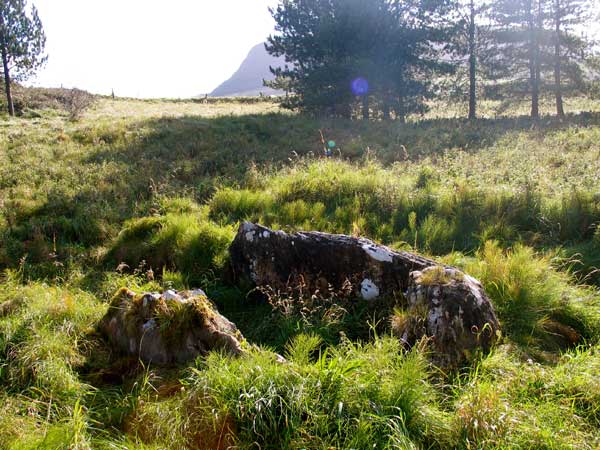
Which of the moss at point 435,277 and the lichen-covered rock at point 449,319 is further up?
the moss at point 435,277

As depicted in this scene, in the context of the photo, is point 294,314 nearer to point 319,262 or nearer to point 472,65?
point 319,262

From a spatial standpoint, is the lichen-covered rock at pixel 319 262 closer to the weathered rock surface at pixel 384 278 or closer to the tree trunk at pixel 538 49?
the weathered rock surface at pixel 384 278

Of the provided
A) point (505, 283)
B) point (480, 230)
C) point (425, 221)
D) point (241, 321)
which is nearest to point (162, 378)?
point (241, 321)

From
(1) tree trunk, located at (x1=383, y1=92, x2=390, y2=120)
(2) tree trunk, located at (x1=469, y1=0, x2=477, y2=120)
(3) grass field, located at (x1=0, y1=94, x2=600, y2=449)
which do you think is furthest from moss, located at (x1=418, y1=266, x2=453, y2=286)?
(2) tree trunk, located at (x1=469, y1=0, x2=477, y2=120)

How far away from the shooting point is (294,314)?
13.2 ft

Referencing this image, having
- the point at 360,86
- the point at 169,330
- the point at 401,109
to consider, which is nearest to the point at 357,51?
the point at 360,86

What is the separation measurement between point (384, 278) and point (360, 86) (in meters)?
18.3

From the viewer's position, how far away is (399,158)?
36.4 ft

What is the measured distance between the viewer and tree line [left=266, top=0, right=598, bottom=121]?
2000cm

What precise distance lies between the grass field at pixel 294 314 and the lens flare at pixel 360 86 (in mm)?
9749

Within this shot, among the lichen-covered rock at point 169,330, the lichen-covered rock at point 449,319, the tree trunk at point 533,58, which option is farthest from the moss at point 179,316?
→ the tree trunk at point 533,58

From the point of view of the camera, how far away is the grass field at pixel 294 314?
244 cm

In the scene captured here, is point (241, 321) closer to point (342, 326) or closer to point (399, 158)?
point (342, 326)

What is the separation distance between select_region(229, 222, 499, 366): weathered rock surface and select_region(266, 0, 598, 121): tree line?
1682 centimetres
